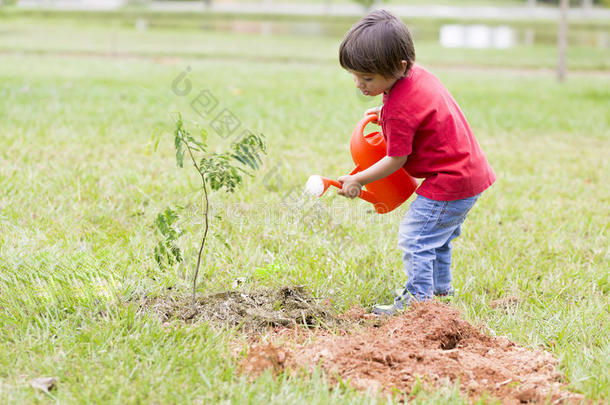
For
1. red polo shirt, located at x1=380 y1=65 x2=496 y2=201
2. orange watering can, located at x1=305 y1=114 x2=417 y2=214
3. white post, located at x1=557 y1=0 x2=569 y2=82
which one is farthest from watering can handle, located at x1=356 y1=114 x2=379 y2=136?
white post, located at x1=557 y1=0 x2=569 y2=82

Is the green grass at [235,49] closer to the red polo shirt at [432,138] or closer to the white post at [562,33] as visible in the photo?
the white post at [562,33]

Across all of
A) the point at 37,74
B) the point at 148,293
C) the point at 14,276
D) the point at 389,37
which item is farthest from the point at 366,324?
the point at 37,74

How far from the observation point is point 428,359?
7.05 feet

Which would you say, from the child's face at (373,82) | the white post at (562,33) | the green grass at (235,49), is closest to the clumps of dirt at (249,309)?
the child's face at (373,82)

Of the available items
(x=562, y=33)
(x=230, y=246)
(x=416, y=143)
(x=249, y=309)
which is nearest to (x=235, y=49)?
(x=562, y=33)

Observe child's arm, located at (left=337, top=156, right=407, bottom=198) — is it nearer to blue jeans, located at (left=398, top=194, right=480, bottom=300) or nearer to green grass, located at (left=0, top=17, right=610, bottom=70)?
blue jeans, located at (left=398, top=194, right=480, bottom=300)

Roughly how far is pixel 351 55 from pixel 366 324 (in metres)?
1.04

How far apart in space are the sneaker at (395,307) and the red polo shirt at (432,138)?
0.46 metres

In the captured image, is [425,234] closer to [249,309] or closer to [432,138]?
[432,138]

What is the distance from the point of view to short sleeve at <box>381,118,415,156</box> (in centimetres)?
240

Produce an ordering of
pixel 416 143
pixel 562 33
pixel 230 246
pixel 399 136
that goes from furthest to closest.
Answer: pixel 562 33 < pixel 230 246 < pixel 416 143 < pixel 399 136

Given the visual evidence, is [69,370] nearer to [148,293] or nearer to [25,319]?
[25,319]

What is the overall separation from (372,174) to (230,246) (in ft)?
2.63

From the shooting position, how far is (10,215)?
3379mm
